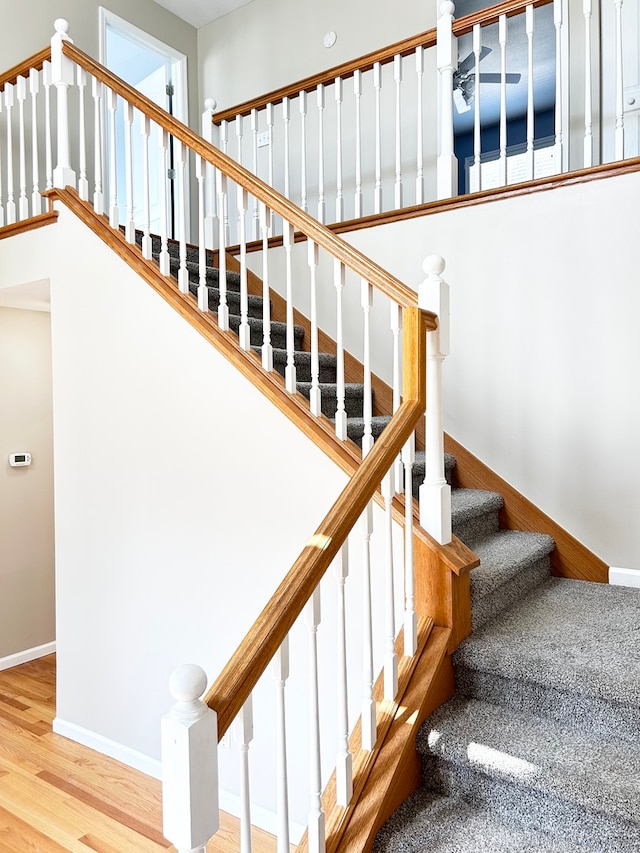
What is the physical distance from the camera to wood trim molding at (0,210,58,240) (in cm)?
324

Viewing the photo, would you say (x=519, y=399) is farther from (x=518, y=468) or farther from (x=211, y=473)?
(x=211, y=473)

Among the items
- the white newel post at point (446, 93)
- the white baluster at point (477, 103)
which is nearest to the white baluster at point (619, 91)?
the white baluster at point (477, 103)

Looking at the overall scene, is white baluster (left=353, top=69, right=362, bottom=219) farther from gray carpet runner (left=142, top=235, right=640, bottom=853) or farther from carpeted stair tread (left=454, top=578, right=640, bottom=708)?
carpeted stair tread (left=454, top=578, right=640, bottom=708)

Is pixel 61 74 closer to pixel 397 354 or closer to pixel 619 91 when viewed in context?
pixel 397 354

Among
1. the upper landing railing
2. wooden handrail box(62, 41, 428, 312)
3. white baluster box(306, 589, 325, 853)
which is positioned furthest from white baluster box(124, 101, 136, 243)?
white baluster box(306, 589, 325, 853)

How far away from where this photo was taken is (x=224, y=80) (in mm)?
5328

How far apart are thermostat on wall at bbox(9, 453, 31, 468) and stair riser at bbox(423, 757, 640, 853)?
10.5 feet

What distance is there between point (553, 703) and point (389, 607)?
579 mm

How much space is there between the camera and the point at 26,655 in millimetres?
4137

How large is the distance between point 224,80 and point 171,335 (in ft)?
11.4

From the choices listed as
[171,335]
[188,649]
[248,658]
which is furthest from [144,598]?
[248,658]

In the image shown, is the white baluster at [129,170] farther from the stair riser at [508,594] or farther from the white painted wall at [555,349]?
the stair riser at [508,594]

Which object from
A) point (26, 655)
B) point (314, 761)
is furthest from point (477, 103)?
point (26, 655)

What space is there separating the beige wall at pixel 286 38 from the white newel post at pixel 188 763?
4425 millimetres
